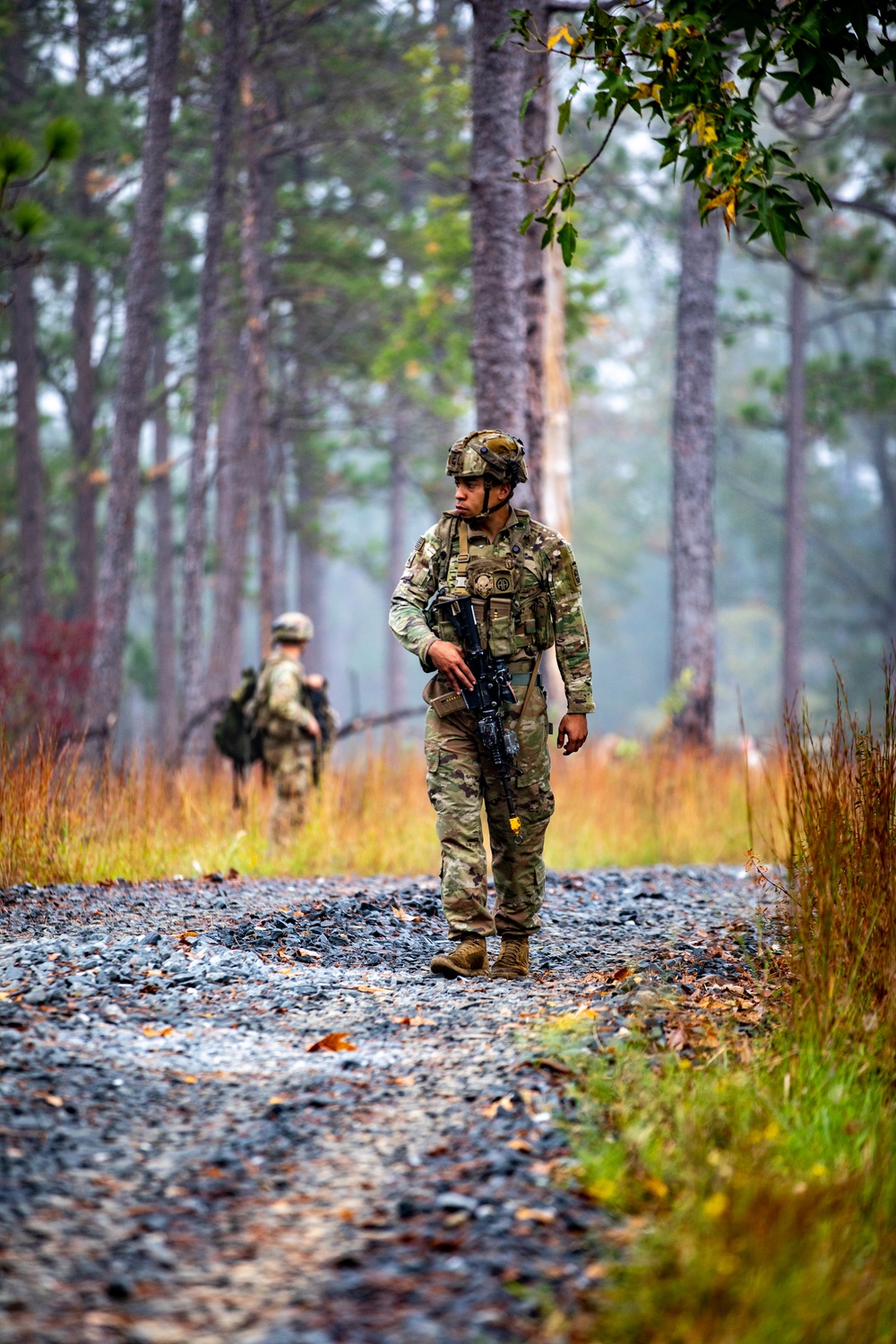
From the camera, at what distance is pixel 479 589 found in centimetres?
469

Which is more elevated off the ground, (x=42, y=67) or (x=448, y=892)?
(x=42, y=67)

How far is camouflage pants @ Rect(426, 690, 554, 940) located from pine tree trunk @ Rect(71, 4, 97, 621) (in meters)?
14.3

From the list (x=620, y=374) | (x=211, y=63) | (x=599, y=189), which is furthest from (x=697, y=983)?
(x=620, y=374)

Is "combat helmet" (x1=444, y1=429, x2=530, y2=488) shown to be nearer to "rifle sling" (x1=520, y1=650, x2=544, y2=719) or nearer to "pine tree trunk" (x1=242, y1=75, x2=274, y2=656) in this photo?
"rifle sling" (x1=520, y1=650, x2=544, y2=719)

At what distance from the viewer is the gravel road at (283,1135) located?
2.17 m

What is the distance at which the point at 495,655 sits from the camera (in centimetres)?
470

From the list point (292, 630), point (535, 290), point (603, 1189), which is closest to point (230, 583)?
point (535, 290)

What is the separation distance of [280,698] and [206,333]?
6054 mm

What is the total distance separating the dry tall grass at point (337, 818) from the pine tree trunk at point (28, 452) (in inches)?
363

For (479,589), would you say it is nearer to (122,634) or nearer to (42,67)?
(122,634)

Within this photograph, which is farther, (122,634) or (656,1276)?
(122,634)

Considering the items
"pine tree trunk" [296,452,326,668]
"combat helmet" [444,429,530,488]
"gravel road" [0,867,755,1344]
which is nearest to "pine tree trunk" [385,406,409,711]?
"pine tree trunk" [296,452,326,668]

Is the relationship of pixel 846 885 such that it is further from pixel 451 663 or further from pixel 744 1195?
pixel 744 1195

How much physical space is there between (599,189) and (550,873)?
1457cm
